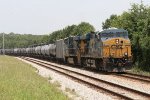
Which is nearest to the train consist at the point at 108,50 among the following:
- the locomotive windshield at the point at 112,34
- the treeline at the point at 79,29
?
the locomotive windshield at the point at 112,34

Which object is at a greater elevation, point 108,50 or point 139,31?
point 139,31

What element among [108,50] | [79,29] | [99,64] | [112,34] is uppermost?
[79,29]

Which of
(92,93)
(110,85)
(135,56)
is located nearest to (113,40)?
(135,56)

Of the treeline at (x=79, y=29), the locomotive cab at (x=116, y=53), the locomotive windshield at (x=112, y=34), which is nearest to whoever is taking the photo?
the locomotive cab at (x=116, y=53)

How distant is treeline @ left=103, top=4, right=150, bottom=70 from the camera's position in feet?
107

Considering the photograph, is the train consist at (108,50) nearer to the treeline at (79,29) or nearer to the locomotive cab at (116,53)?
the locomotive cab at (116,53)

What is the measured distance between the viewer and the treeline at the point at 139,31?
107 feet

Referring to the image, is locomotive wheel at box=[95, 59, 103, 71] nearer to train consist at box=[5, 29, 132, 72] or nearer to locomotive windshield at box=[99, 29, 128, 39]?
train consist at box=[5, 29, 132, 72]

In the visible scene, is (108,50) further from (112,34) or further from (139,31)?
(139,31)

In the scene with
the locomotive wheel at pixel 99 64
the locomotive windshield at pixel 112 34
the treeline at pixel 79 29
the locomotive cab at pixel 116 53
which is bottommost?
the locomotive wheel at pixel 99 64

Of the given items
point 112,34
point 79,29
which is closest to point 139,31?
point 112,34

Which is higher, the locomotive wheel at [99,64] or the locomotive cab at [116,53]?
the locomotive cab at [116,53]

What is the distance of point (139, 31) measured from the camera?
36125 millimetres

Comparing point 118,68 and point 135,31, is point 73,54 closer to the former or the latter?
point 135,31
